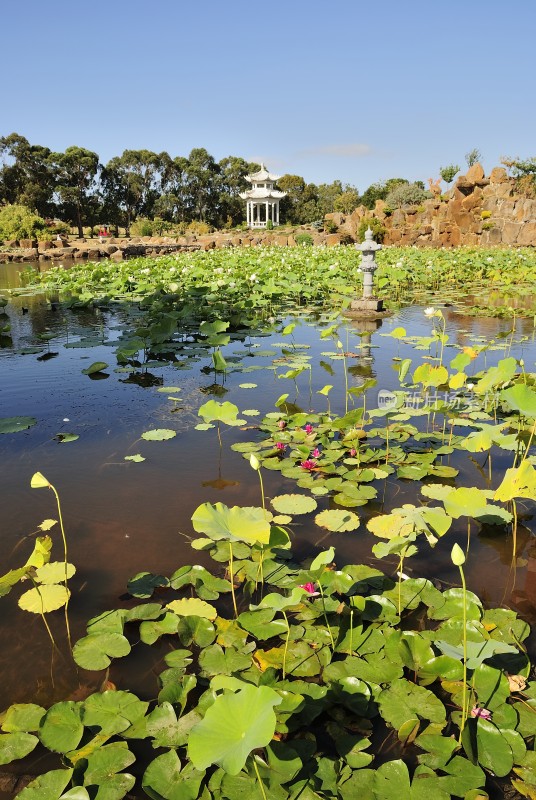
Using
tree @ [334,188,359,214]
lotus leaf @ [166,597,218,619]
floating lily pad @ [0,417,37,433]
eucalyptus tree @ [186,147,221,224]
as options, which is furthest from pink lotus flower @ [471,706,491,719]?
eucalyptus tree @ [186,147,221,224]

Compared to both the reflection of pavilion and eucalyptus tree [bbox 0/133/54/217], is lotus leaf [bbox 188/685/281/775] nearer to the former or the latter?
the reflection of pavilion

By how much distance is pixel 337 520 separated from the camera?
6.68 ft

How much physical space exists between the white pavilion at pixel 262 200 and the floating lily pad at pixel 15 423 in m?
37.9

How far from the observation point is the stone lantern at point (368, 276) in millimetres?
7220

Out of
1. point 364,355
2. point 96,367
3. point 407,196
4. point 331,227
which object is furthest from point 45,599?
point 407,196

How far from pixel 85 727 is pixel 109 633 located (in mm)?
279

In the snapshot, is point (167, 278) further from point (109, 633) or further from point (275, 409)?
point (109, 633)

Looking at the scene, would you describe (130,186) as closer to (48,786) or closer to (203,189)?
(203,189)

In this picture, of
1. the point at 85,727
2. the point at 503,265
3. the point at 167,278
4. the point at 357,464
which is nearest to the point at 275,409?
the point at 357,464

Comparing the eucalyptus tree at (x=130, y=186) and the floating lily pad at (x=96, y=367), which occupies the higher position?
the eucalyptus tree at (x=130, y=186)

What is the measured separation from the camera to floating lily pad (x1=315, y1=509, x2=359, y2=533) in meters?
2.00

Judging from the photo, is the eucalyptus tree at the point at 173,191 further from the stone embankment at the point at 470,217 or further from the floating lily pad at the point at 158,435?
the floating lily pad at the point at 158,435

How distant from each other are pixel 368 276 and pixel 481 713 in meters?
6.87

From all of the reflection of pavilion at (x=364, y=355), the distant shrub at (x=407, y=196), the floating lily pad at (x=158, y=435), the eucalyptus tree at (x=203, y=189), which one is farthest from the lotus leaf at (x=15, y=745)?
the eucalyptus tree at (x=203, y=189)
